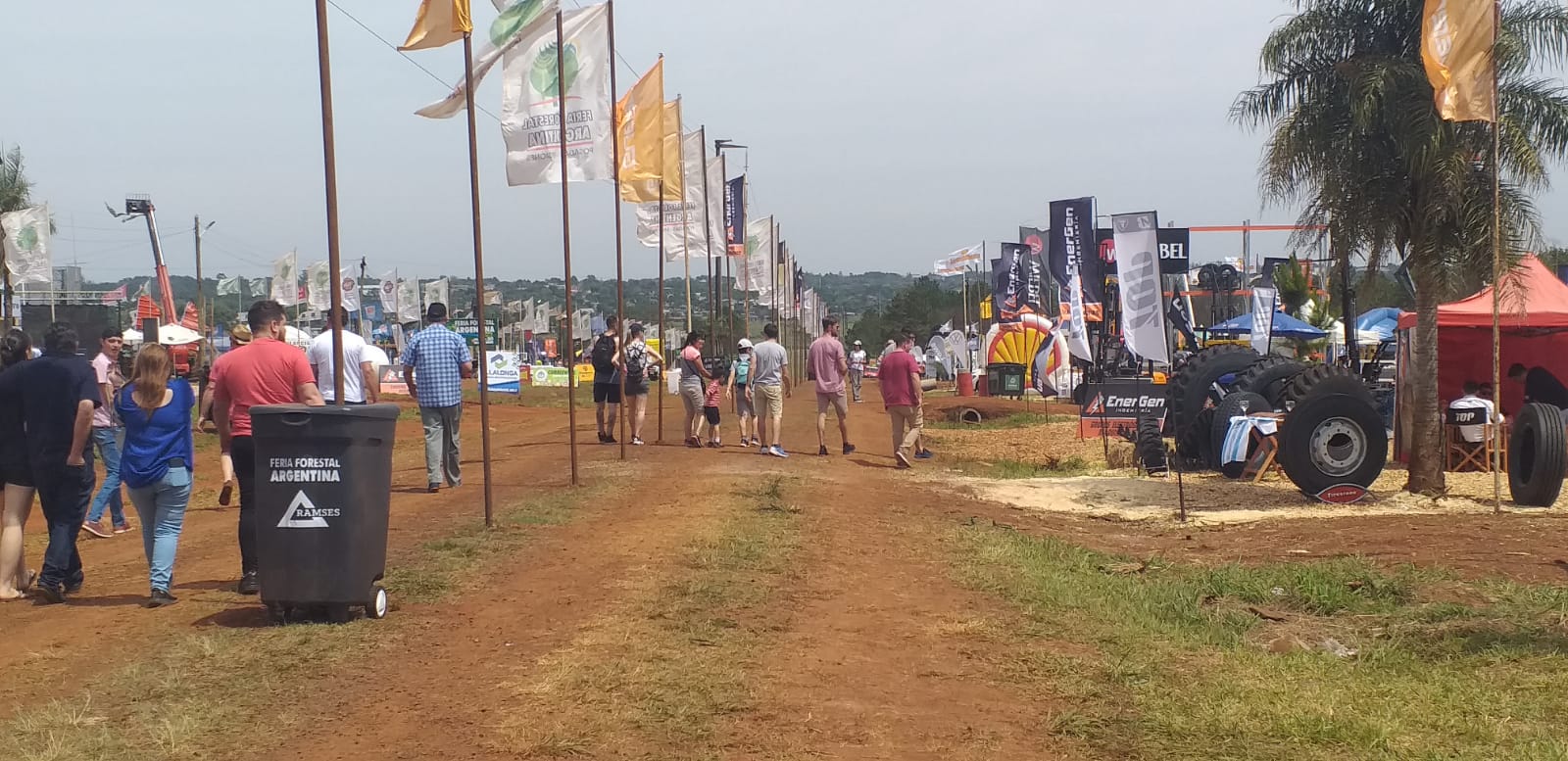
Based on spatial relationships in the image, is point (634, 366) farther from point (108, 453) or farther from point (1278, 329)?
point (1278, 329)

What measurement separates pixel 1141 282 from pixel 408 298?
5961 cm

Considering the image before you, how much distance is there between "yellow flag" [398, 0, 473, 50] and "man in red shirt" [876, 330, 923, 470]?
8882 millimetres

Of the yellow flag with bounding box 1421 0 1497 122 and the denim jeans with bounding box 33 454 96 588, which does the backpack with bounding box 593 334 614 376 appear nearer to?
the denim jeans with bounding box 33 454 96 588

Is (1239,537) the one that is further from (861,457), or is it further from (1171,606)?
(861,457)

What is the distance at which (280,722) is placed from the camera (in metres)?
5.81

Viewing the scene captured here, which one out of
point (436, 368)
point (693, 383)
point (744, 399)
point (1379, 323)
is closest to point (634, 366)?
point (693, 383)

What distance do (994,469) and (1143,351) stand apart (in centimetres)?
277

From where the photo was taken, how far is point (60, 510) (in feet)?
29.9

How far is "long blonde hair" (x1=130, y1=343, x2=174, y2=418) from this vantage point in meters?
8.56

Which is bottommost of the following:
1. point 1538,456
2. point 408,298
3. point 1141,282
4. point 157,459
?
point 1538,456

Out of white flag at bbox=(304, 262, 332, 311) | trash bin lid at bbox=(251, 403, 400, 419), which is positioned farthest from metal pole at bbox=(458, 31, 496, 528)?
white flag at bbox=(304, 262, 332, 311)

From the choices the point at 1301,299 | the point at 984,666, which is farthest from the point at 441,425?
the point at 1301,299

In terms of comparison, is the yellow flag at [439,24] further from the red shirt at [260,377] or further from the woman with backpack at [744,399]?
the woman with backpack at [744,399]

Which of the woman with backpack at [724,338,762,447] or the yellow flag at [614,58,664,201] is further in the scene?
the woman with backpack at [724,338,762,447]
